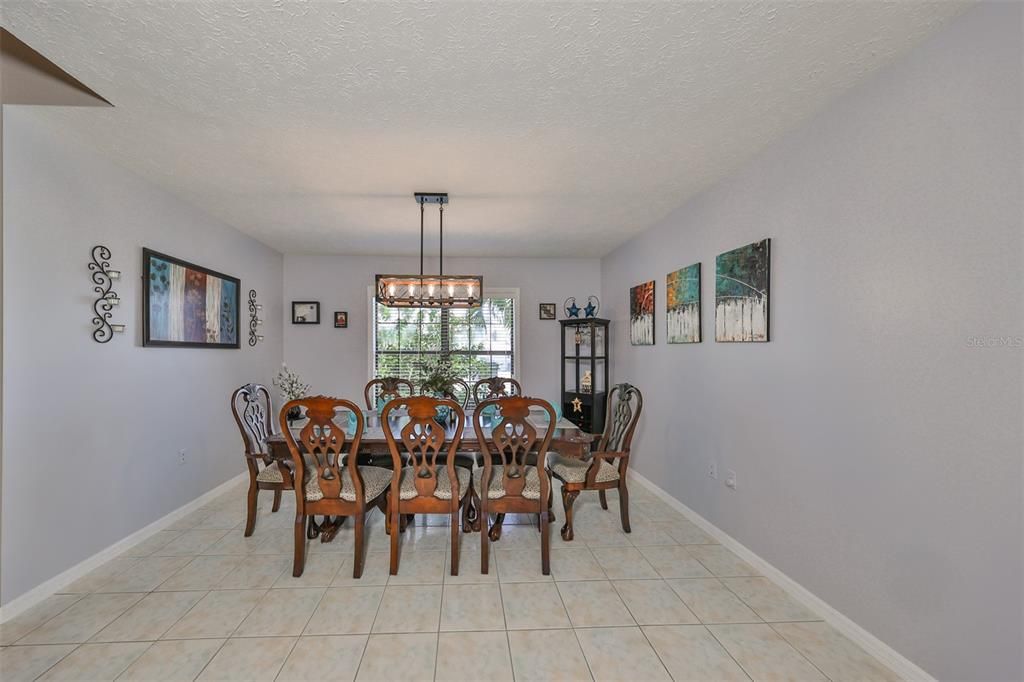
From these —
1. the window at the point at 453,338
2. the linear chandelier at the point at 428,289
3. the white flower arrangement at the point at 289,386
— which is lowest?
the white flower arrangement at the point at 289,386

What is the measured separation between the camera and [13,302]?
212cm

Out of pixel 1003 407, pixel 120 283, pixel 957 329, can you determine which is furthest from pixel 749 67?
pixel 120 283

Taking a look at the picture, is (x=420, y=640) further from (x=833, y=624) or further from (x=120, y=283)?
(x=120, y=283)

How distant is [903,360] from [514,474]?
1.88 metres

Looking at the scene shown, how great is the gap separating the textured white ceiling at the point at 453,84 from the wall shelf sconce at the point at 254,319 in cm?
154

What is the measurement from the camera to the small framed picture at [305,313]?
5.28 meters

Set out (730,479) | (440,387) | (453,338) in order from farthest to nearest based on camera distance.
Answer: (453,338), (440,387), (730,479)

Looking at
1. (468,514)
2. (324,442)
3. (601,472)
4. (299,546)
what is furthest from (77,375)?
(601,472)

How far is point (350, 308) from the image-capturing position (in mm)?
5367

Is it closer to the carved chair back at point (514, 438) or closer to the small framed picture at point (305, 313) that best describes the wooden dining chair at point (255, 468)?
the carved chair back at point (514, 438)

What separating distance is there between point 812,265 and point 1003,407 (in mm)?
972

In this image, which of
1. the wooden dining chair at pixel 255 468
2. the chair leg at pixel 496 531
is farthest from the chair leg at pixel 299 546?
the chair leg at pixel 496 531

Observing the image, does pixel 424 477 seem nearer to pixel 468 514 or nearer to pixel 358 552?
pixel 358 552

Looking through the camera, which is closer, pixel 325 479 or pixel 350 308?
pixel 325 479
